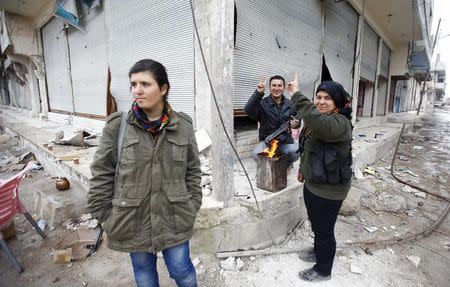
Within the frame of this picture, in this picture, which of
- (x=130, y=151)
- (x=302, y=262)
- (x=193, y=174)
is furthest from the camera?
(x=302, y=262)

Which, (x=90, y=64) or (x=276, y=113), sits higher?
(x=90, y=64)

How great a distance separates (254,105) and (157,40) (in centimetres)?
245

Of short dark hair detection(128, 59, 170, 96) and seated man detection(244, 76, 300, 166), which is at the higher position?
short dark hair detection(128, 59, 170, 96)

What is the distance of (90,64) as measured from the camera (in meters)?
7.47

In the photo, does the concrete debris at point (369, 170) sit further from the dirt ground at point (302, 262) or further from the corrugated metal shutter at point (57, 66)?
the corrugated metal shutter at point (57, 66)

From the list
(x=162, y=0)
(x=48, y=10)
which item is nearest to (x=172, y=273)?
(x=162, y=0)

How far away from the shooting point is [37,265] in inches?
117

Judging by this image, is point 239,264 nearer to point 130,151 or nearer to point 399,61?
point 130,151

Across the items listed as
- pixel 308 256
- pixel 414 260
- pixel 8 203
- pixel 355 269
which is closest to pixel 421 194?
pixel 414 260

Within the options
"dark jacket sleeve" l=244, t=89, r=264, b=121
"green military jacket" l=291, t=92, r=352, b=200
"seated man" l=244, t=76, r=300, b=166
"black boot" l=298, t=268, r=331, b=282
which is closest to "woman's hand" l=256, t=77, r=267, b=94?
"dark jacket sleeve" l=244, t=89, r=264, b=121

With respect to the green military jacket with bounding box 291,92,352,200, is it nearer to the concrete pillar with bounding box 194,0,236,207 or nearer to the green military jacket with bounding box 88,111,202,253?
the concrete pillar with bounding box 194,0,236,207

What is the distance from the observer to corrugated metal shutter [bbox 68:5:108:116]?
6715 millimetres

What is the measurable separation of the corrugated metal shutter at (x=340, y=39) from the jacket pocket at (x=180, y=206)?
7.09 metres

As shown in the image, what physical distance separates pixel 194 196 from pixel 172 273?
0.61 meters
